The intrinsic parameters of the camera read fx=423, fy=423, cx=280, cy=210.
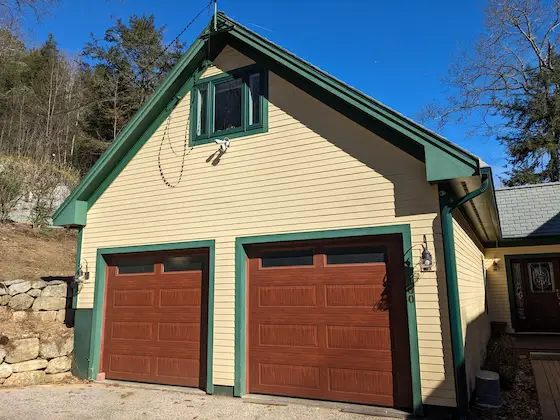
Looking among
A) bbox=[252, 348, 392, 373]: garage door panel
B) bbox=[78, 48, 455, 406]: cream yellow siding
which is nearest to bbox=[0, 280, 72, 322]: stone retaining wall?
bbox=[78, 48, 455, 406]: cream yellow siding

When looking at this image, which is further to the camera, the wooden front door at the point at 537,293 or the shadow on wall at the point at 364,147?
the wooden front door at the point at 537,293

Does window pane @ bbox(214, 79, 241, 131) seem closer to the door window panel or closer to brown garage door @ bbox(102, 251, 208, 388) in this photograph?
brown garage door @ bbox(102, 251, 208, 388)

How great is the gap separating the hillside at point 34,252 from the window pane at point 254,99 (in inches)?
316

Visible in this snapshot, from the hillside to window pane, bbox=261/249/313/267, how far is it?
25.6 ft

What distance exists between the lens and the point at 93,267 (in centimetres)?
841

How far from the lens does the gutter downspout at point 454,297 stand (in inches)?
207

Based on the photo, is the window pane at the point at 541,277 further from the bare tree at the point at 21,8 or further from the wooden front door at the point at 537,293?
the bare tree at the point at 21,8

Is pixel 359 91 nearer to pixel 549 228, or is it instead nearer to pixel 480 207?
pixel 480 207

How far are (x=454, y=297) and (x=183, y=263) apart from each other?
4594 millimetres

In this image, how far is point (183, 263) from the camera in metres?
7.69

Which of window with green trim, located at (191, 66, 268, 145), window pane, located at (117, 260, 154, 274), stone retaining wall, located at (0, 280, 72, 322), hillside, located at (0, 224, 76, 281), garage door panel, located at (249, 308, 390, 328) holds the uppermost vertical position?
window with green trim, located at (191, 66, 268, 145)

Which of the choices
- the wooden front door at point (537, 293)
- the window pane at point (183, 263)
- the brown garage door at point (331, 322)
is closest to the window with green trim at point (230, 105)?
the window pane at point (183, 263)

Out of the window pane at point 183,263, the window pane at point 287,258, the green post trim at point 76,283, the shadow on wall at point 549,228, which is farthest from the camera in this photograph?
the shadow on wall at point 549,228

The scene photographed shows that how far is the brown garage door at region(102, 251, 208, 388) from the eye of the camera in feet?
23.8
